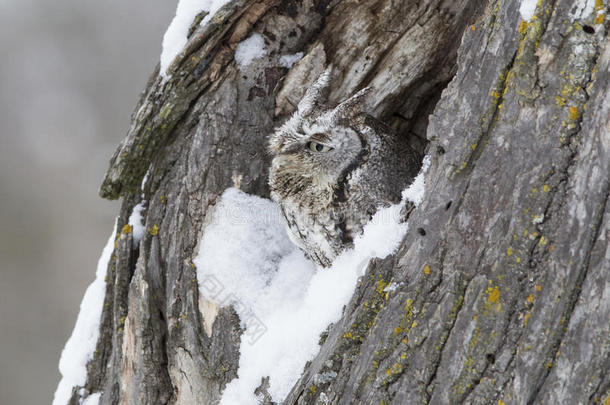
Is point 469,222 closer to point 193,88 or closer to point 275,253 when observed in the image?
point 275,253

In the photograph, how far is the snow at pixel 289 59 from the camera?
2691 millimetres

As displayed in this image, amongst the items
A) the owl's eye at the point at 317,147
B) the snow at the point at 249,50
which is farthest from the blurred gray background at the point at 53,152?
the owl's eye at the point at 317,147

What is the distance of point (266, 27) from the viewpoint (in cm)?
264

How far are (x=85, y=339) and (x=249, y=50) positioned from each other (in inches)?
70.1

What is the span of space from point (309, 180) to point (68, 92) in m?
4.66

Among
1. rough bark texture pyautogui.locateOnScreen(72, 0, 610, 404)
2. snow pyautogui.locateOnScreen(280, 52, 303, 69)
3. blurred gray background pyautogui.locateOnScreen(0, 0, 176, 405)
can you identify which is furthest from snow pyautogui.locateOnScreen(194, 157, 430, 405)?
blurred gray background pyautogui.locateOnScreen(0, 0, 176, 405)

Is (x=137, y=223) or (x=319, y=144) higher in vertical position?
(x=137, y=223)

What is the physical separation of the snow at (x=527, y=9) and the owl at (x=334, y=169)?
81 cm

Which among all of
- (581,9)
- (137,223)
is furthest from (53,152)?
(581,9)

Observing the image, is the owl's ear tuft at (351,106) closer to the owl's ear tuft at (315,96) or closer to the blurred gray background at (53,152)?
the owl's ear tuft at (315,96)

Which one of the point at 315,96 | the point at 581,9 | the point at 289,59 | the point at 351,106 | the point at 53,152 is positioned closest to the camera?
the point at 581,9

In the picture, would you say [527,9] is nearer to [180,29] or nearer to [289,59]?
[289,59]

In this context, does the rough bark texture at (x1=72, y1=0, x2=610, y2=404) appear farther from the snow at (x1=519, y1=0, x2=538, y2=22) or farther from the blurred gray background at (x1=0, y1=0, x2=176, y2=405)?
the blurred gray background at (x1=0, y1=0, x2=176, y2=405)

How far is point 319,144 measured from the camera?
226 centimetres
